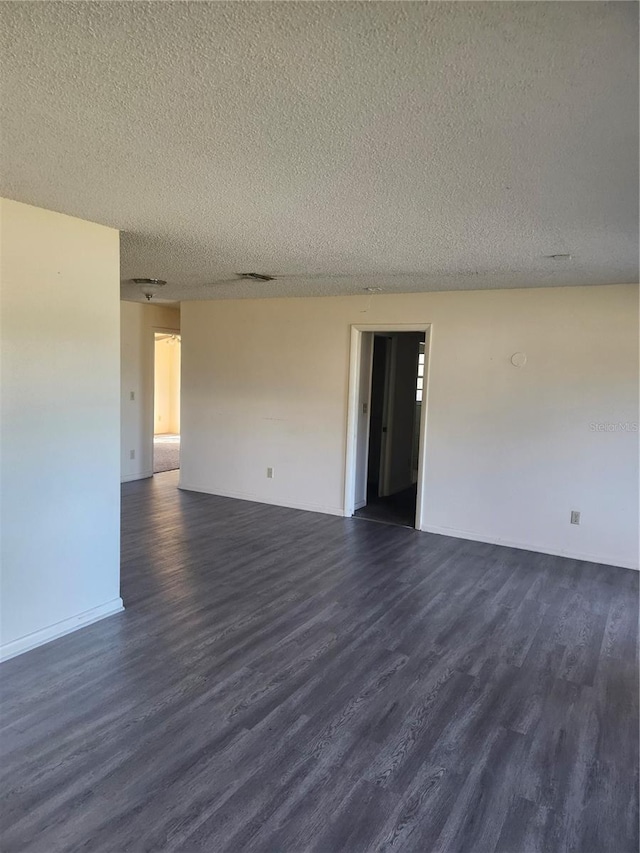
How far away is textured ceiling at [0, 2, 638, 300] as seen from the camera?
1.24 meters

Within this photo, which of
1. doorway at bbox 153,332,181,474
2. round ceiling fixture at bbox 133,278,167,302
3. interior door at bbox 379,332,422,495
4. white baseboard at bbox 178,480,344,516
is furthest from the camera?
doorway at bbox 153,332,181,474

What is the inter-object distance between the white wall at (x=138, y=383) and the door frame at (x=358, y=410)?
10.6 feet

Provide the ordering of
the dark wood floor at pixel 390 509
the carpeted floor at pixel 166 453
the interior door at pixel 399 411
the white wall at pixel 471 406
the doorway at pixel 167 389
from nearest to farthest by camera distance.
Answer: the white wall at pixel 471 406 → the dark wood floor at pixel 390 509 → the interior door at pixel 399 411 → the carpeted floor at pixel 166 453 → the doorway at pixel 167 389

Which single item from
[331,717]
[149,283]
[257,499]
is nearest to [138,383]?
[257,499]

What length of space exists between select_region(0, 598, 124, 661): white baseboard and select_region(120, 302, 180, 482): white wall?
4063 millimetres

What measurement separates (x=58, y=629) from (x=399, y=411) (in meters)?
4.96

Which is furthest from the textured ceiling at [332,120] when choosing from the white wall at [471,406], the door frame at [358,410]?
the door frame at [358,410]

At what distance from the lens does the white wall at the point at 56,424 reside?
8.85 ft

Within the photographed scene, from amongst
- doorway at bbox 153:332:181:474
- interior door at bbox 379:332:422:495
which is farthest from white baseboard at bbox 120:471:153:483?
doorway at bbox 153:332:181:474

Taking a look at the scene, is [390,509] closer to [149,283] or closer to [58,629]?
[149,283]

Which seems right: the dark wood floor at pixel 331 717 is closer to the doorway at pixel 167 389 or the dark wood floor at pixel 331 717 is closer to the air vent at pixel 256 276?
the air vent at pixel 256 276

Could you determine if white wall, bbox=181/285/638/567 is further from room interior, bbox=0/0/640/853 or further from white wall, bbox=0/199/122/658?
white wall, bbox=0/199/122/658

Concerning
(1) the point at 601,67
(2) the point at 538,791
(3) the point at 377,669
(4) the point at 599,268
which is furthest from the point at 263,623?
(4) the point at 599,268

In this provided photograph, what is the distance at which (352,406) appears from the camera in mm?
5668
